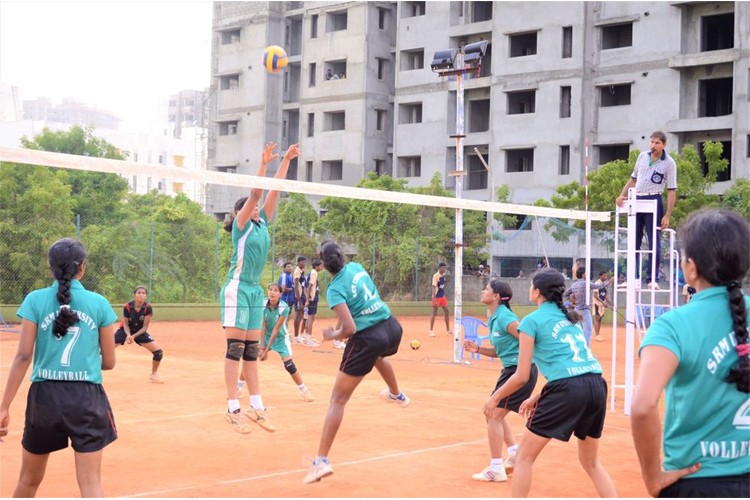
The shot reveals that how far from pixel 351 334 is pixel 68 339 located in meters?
2.83

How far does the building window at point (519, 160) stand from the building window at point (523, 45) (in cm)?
532

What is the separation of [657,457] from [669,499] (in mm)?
179

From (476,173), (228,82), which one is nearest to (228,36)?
(228,82)

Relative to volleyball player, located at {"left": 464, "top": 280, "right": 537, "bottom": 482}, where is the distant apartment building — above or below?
above

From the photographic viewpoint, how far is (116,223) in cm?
2823

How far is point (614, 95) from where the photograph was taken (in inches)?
1854

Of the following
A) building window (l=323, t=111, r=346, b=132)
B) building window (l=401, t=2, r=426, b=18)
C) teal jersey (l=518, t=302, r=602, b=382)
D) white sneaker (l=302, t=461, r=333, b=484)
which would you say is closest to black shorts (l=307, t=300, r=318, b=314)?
white sneaker (l=302, t=461, r=333, b=484)

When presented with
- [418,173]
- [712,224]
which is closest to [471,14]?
[418,173]

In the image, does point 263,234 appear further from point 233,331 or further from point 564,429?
point 564,429

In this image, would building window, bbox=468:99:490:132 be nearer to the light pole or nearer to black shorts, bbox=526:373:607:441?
the light pole

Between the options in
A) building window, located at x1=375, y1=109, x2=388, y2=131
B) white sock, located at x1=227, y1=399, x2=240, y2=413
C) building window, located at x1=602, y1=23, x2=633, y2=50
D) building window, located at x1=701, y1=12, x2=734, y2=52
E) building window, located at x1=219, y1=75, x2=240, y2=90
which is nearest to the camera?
white sock, located at x1=227, y1=399, x2=240, y2=413

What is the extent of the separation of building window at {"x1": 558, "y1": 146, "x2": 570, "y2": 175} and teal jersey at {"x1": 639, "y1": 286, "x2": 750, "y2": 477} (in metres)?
45.2

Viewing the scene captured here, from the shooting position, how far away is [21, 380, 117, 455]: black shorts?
5.33 metres

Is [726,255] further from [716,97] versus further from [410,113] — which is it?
[410,113]
